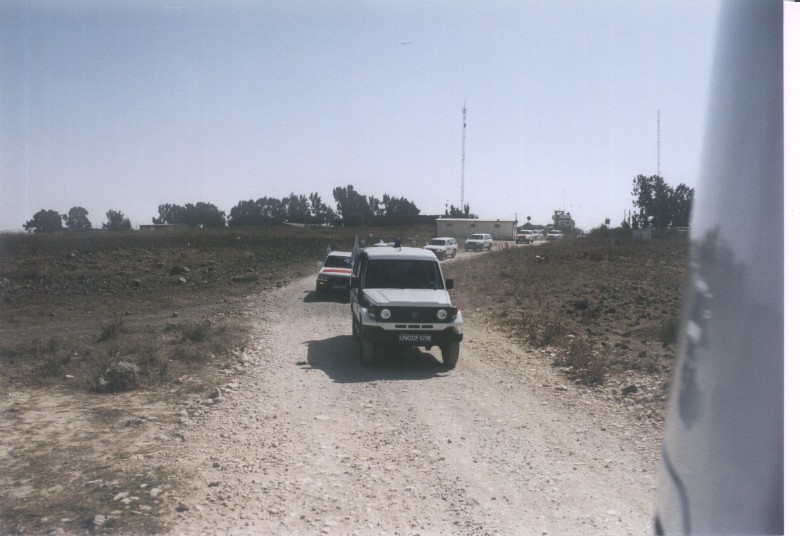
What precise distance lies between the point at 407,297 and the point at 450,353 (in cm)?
122

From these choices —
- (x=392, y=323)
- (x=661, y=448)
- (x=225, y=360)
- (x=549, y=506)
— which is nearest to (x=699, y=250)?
(x=661, y=448)

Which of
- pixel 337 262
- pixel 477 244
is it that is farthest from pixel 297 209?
pixel 337 262

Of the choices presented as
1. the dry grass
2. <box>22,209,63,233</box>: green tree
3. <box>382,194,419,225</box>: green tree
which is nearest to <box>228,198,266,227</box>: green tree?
<box>382,194,419,225</box>: green tree

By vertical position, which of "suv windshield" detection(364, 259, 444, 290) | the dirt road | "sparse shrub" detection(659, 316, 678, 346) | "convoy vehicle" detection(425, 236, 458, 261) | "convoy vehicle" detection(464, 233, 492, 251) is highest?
"suv windshield" detection(364, 259, 444, 290)

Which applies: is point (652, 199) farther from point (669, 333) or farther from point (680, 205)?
point (669, 333)

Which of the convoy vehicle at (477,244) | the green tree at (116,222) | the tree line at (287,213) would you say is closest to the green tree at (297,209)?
the tree line at (287,213)

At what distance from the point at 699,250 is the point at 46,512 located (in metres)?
6.84

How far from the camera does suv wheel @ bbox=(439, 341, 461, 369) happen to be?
10844 millimetres

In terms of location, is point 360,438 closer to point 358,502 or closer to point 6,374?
point 358,502

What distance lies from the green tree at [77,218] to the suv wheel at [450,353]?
81.2 metres

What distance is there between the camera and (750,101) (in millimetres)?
4988

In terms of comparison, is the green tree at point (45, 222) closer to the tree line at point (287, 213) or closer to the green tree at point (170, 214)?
the tree line at point (287, 213)

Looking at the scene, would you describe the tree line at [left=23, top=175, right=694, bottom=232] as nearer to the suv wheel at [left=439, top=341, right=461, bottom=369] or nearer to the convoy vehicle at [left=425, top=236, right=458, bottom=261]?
the convoy vehicle at [left=425, top=236, right=458, bottom=261]

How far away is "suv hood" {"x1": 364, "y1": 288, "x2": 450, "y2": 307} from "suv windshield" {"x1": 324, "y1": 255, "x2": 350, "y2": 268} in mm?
11166
